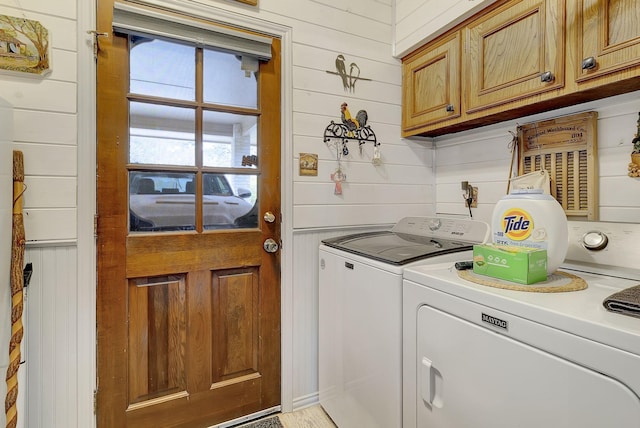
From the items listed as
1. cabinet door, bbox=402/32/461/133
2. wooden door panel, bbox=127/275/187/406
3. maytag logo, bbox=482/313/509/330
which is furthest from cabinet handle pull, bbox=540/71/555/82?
wooden door panel, bbox=127/275/187/406

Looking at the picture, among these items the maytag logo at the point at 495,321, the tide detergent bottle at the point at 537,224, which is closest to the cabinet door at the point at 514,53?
the tide detergent bottle at the point at 537,224

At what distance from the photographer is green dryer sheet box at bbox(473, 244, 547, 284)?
37.2 inches

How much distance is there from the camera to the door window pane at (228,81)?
5.31 feet

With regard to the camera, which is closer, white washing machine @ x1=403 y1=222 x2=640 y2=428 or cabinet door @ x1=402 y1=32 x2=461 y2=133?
white washing machine @ x1=403 y1=222 x2=640 y2=428

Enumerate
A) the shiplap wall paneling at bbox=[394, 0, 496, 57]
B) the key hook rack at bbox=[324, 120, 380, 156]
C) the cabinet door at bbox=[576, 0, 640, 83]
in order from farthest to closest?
1. the key hook rack at bbox=[324, 120, 380, 156]
2. the shiplap wall paneling at bbox=[394, 0, 496, 57]
3. the cabinet door at bbox=[576, 0, 640, 83]

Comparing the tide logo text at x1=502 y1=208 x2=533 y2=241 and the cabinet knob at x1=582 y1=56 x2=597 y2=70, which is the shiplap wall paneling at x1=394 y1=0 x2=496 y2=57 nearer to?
the cabinet knob at x1=582 y1=56 x2=597 y2=70

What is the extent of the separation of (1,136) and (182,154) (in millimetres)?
644

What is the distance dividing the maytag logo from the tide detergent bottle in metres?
0.33

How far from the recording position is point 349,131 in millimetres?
1935

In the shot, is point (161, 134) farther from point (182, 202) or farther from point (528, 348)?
point (528, 348)

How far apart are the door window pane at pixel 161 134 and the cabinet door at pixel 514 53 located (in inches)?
58.4

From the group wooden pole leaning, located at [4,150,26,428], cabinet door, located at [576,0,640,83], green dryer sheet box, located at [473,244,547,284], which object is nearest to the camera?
green dryer sheet box, located at [473,244,547,284]

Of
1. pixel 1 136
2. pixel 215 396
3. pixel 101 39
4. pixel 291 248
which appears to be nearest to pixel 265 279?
pixel 291 248

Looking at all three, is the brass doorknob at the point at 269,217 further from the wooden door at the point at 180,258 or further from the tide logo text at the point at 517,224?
the tide logo text at the point at 517,224
